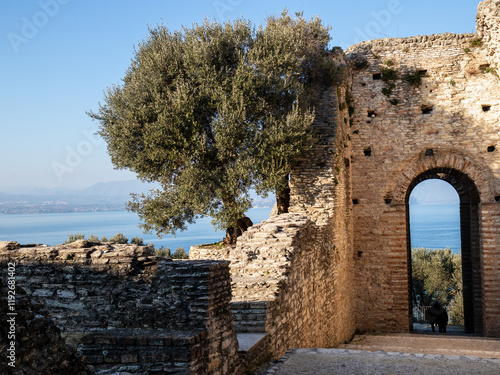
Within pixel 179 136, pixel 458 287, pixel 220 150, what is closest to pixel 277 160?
pixel 220 150

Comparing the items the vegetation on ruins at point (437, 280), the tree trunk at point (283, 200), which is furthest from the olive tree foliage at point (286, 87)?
the vegetation on ruins at point (437, 280)

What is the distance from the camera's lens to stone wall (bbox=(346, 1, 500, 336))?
11.3 m

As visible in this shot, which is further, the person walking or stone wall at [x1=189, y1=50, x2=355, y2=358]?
the person walking

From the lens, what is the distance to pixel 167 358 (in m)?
3.64

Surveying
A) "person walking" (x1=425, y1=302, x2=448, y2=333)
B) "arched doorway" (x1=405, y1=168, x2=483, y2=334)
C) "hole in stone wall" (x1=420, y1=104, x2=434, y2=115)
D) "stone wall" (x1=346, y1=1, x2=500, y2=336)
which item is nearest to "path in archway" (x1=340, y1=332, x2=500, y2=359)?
"stone wall" (x1=346, y1=1, x2=500, y2=336)

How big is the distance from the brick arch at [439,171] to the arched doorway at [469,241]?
220mm

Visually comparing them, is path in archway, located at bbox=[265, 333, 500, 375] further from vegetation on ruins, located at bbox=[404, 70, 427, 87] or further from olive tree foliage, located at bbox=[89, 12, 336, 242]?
vegetation on ruins, located at bbox=[404, 70, 427, 87]

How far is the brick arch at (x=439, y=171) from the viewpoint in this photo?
11258 mm

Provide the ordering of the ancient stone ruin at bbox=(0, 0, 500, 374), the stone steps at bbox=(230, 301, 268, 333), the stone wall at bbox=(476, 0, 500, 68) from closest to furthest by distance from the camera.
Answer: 1. the stone steps at bbox=(230, 301, 268, 333)
2. the ancient stone ruin at bbox=(0, 0, 500, 374)
3. the stone wall at bbox=(476, 0, 500, 68)

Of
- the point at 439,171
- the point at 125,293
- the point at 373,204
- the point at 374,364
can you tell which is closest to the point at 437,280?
the point at 439,171

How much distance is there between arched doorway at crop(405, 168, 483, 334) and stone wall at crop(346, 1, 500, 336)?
3 centimetres

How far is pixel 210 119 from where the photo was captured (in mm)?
10539

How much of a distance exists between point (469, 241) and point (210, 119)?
754cm

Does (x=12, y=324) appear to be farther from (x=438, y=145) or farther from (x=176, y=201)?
(x=438, y=145)
